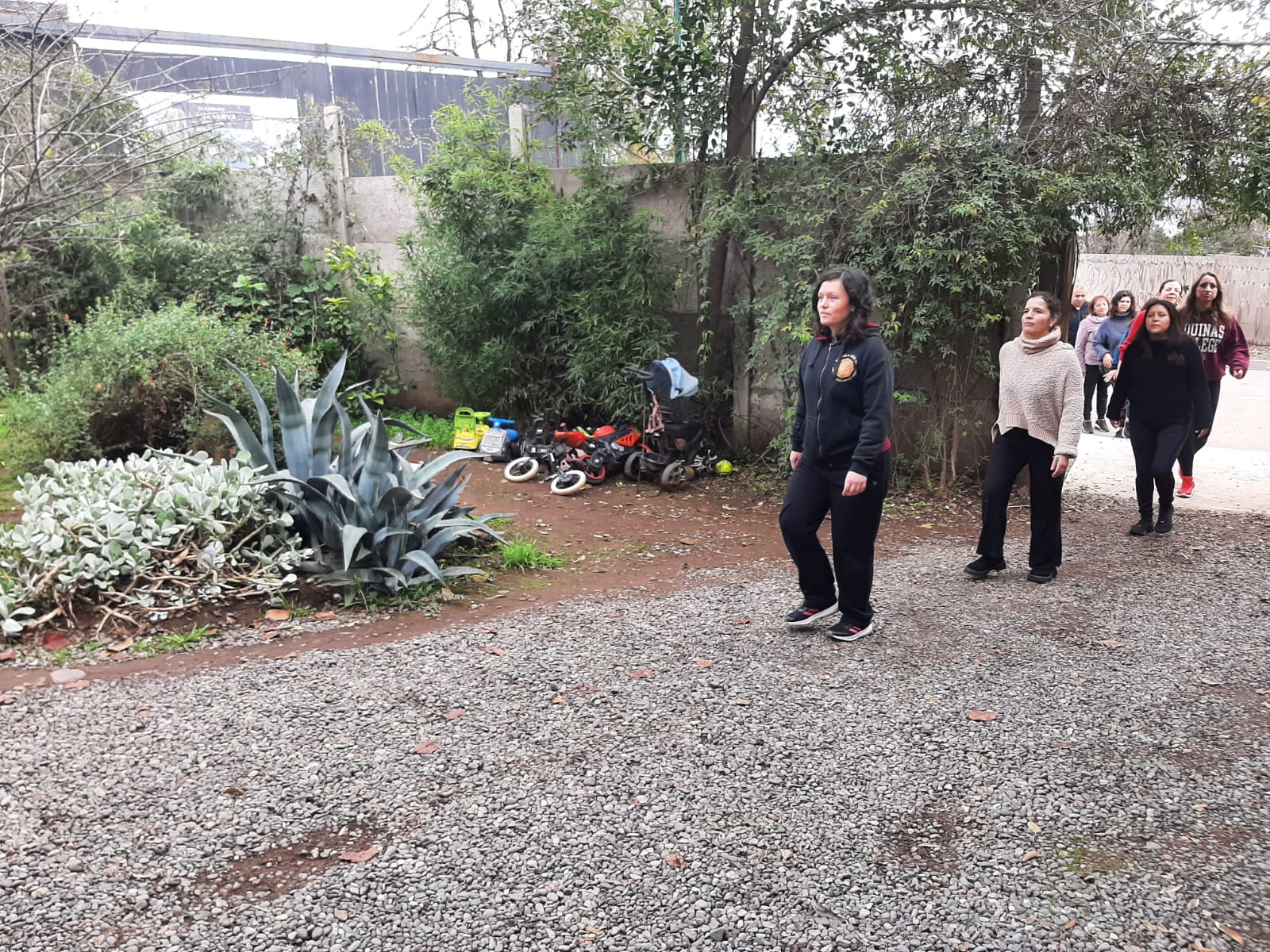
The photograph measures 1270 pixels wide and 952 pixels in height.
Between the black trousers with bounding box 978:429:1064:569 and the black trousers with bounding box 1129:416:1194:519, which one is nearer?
the black trousers with bounding box 978:429:1064:569

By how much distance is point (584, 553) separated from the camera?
5.82 metres

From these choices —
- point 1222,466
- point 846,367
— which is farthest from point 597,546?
point 1222,466

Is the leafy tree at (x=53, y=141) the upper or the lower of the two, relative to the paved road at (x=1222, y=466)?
upper

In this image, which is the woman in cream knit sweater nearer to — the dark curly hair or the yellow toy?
the dark curly hair

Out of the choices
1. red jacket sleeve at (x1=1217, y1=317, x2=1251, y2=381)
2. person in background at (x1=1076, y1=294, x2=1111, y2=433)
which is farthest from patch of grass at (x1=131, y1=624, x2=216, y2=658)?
person in background at (x1=1076, y1=294, x2=1111, y2=433)

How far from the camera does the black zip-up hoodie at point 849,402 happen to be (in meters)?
3.96

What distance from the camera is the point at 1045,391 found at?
4961 mm

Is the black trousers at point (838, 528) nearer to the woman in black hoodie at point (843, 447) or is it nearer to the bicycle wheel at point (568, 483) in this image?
the woman in black hoodie at point (843, 447)

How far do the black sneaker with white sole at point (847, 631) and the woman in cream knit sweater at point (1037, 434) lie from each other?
50.7 inches

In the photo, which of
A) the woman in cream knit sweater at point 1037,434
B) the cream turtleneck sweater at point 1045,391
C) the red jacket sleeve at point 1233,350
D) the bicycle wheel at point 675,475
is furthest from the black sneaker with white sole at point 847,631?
the red jacket sleeve at point 1233,350

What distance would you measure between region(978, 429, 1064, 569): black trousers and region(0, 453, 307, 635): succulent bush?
3817 mm

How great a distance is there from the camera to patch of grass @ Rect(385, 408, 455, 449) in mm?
8898

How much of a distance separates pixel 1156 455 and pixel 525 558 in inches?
165

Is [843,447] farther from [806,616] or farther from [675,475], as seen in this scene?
[675,475]
